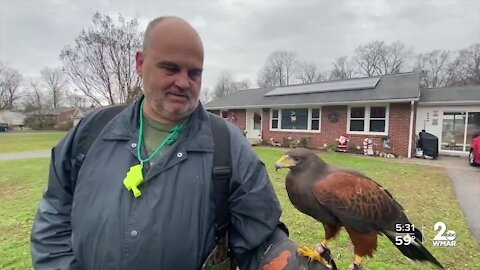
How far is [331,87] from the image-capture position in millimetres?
16797

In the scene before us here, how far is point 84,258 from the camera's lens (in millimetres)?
1269

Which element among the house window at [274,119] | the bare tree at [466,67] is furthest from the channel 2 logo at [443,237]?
the bare tree at [466,67]

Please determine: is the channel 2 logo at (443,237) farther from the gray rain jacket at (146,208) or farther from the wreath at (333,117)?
the wreath at (333,117)

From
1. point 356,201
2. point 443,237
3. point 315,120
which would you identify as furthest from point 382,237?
point 315,120

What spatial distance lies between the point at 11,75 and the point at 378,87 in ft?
228

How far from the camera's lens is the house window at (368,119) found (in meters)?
13.4

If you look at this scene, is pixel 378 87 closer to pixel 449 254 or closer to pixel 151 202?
pixel 449 254

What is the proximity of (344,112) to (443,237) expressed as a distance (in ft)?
35.3

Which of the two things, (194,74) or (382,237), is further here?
(382,237)

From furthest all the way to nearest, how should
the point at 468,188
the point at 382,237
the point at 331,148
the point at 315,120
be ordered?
1. the point at 315,120
2. the point at 331,148
3. the point at 468,188
4. the point at 382,237

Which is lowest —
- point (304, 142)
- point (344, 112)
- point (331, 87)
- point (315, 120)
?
point (304, 142)

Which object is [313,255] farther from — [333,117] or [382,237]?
[333,117]

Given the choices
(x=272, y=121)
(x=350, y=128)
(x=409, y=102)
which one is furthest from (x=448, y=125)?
(x=272, y=121)

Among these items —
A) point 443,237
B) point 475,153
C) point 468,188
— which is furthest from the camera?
point 475,153
